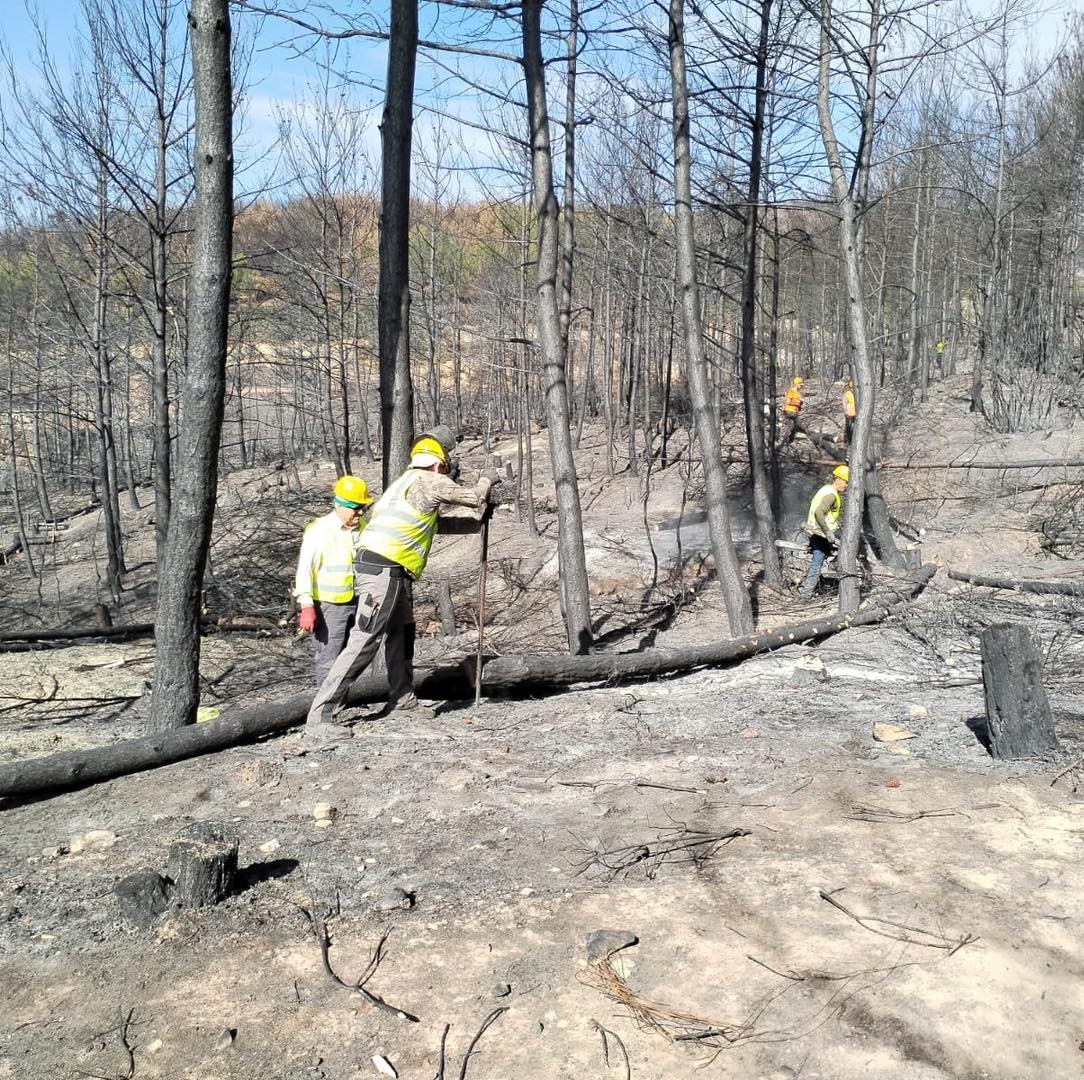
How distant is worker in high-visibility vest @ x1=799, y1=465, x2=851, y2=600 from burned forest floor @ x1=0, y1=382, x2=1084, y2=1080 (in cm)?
393

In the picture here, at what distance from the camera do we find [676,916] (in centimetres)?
411

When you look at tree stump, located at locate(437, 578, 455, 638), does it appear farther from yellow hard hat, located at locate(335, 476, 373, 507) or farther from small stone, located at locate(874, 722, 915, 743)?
small stone, located at locate(874, 722, 915, 743)

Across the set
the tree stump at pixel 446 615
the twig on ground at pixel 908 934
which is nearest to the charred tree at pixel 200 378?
the twig on ground at pixel 908 934

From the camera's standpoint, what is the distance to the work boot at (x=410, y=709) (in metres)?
7.30

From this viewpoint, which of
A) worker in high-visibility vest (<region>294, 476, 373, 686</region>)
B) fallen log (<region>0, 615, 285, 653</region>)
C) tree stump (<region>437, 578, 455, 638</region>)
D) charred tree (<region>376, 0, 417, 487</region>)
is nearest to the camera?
worker in high-visibility vest (<region>294, 476, 373, 686</region>)

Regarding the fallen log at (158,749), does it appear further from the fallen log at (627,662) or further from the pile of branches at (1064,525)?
the pile of branches at (1064,525)

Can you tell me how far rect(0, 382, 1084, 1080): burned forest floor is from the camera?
10.9 feet

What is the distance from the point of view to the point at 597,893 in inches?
171

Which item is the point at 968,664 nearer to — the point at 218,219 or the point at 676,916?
the point at 676,916

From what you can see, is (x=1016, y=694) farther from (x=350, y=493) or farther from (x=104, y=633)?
(x=104, y=633)

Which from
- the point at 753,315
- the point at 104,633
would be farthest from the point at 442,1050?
the point at 753,315

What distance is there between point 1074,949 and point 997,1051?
30.2 inches

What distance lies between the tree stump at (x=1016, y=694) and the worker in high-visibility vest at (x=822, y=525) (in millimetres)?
6969

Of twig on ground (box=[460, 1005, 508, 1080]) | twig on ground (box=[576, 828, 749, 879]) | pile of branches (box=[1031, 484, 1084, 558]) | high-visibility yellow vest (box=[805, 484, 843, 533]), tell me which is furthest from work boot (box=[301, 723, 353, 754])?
pile of branches (box=[1031, 484, 1084, 558])
